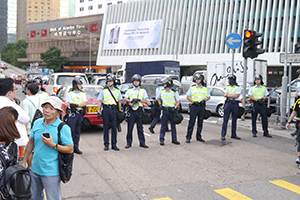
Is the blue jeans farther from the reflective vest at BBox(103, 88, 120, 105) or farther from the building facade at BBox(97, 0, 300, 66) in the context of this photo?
the building facade at BBox(97, 0, 300, 66)

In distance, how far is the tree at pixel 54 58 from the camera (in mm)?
77000

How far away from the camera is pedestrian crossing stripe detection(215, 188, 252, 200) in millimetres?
4852

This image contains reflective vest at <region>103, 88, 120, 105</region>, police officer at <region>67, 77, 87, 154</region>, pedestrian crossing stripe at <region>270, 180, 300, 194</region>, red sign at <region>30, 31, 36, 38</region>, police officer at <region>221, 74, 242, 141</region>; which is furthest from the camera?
red sign at <region>30, 31, 36, 38</region>

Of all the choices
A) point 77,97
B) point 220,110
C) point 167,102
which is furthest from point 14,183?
point 220,110

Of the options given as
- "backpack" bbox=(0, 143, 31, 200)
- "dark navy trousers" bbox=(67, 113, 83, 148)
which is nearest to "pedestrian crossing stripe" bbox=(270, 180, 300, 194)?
"backpack" bbox=(0, 143, 31, 200)

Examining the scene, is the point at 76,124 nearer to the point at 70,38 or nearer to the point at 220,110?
the point at 220,110

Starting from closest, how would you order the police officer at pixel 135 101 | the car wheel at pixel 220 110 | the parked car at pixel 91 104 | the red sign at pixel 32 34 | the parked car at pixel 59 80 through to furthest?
the police officer at pixel 135 101, the parked car at pixel 91 104, the car wheel at pixel 220 110, the parked car at pixel 59 80, the red sign at pixel 32 34

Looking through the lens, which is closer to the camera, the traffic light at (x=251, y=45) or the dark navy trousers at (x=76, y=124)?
the dark navy trousers at (x=76, y=124)

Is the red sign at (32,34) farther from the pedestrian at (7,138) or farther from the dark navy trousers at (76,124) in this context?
the pedestrian at (7,138)

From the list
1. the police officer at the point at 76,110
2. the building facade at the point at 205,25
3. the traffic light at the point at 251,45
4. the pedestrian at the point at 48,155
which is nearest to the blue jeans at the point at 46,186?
the pedestrian at the point at 48,155

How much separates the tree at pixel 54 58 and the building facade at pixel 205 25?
64.5 ft

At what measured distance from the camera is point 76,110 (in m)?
7.95

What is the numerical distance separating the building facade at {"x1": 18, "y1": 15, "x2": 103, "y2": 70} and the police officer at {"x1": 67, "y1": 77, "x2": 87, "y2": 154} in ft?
199

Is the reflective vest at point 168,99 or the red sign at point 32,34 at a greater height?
the red sign at point 32,34
